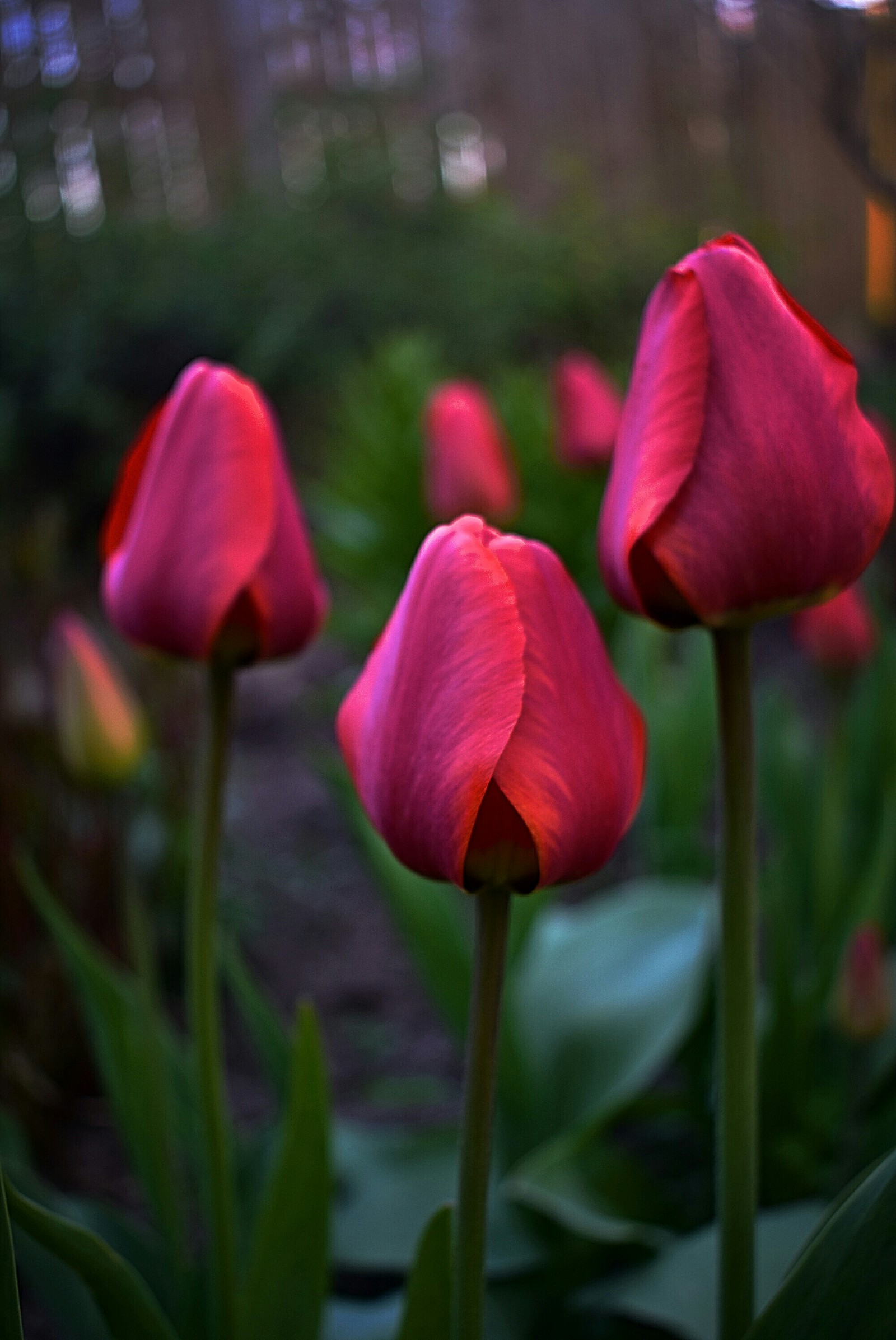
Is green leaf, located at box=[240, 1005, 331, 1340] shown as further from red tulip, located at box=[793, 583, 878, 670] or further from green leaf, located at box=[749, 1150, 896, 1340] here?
red tulip, located at box=[793, 583, 878, 670]

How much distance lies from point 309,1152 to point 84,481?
2761mm

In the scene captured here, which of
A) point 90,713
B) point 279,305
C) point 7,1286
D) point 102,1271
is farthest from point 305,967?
point 279,305

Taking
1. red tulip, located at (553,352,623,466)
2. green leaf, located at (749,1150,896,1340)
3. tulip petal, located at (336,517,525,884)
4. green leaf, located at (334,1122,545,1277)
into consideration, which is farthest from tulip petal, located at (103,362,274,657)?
red tulip, located at (553,352,623,466)

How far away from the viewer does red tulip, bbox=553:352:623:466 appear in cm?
154

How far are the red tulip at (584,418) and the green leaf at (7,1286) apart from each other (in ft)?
4.18

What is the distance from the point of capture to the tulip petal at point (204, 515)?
1.72 feet

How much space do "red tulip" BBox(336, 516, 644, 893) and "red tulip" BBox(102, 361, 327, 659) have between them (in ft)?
0.48

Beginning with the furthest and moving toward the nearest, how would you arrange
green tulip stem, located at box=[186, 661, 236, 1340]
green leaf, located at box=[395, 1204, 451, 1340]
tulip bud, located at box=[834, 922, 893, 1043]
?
tulip bud, located at box=[834, 922, 893, 1043] < green tulip stem, located at box=[186, 661, 236, 1340] < green leaf, located at box=[395, 1204, 451, 1340]

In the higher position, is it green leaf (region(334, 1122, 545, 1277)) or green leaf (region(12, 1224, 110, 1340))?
green leaf (region(12, 1224, 110, 1340))

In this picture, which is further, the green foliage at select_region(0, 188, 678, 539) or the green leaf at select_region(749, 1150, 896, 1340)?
the green foliage at select_region(0, 188, 678, 539)

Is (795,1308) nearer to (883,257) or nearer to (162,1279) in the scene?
(162,1279)

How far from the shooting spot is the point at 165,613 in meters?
0.53

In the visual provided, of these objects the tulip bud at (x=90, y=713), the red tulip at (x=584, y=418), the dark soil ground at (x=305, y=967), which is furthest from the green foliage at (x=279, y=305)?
the tulip bud at (x=90, y=713)

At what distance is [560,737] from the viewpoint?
39cm
